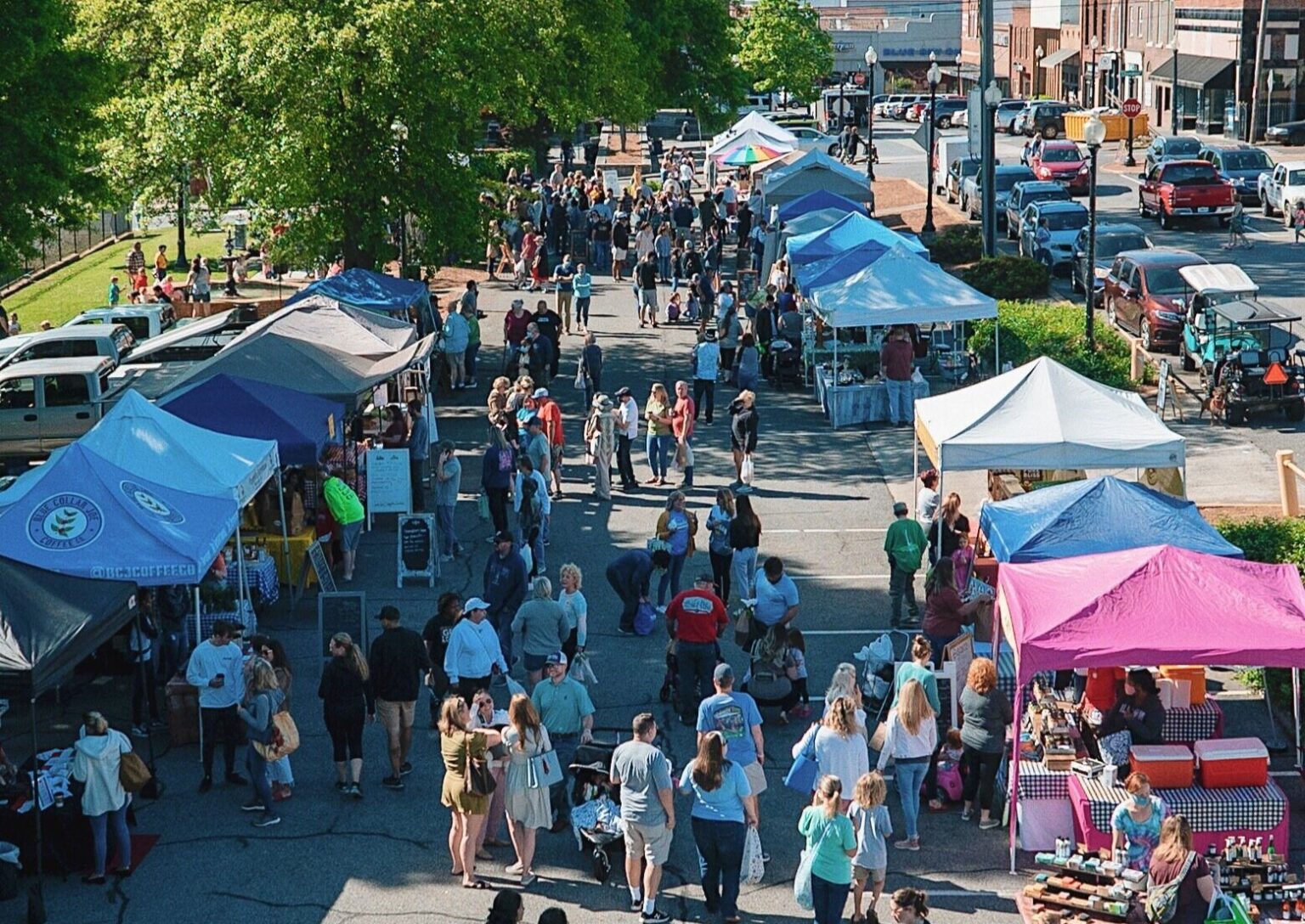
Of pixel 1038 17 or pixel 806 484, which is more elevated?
pixel 1038 17

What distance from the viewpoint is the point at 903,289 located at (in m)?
25.5

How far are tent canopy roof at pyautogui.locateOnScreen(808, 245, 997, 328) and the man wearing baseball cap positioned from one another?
1225 centimetres

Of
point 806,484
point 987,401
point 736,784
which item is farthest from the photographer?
point 806,484

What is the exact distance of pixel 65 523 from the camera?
14859 millimetres

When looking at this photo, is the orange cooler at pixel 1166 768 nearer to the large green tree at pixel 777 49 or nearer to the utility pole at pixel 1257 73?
the utility pole at pixel 1257 73

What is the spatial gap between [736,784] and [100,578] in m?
5.89

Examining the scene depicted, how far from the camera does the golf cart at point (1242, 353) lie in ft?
83.7

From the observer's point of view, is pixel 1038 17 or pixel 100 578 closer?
pixel 100 578

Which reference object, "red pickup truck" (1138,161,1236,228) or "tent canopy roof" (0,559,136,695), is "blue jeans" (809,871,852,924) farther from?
"red pickup truck" (1138,161,1236,228)

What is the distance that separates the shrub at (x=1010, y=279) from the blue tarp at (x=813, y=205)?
3577 mm

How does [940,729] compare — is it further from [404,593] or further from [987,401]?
[404,593]

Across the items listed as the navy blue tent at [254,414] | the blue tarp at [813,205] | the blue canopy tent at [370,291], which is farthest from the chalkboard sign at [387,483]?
the blue tarp at [813,205]

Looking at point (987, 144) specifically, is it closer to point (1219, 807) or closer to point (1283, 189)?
point (1283, 189)

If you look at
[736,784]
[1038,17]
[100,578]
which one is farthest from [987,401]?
[1038,17]
